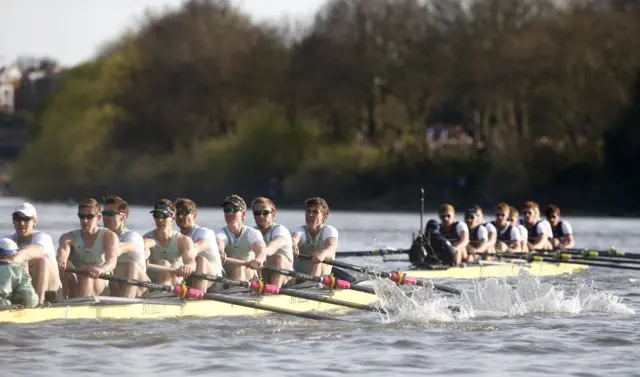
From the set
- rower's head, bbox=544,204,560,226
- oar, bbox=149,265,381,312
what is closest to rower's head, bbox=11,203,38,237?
oar, bbox=149,265,381,312

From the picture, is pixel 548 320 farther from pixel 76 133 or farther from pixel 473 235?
pixel 76 133

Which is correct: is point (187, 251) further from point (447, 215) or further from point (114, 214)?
point (447, 215)

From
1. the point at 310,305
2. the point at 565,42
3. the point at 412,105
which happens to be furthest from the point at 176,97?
the point at 310,305

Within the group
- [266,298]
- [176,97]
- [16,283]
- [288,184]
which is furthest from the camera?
[176,97]

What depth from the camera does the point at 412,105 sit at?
57812mm

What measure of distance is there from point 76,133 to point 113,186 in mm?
2848

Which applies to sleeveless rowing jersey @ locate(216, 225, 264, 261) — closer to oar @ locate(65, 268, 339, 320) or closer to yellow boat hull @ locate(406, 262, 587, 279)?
oar @ locate(65, 268, 339, 320)

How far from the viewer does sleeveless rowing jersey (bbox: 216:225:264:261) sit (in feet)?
55.5

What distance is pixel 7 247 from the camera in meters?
14.3

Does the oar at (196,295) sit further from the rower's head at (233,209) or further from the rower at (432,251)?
the rower at (432,251)

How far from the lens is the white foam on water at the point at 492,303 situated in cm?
1677

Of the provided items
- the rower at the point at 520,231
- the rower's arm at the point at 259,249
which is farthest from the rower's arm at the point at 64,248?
the rower at the point at 520,231

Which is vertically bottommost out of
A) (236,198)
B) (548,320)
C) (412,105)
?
(548,320)

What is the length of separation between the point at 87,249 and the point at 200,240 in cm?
134
